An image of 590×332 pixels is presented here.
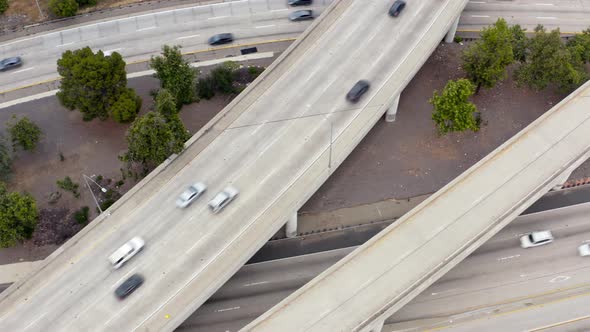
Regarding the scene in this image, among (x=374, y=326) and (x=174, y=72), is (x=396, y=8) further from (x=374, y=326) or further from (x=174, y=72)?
(x=374, y=326)

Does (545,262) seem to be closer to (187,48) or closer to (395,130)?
(395,130)

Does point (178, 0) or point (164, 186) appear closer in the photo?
point (164, 186)

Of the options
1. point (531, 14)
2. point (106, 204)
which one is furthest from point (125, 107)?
point (531, 14)

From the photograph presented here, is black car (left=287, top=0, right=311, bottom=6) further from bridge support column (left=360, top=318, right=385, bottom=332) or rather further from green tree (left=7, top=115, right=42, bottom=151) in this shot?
bridge support column (left=360, top=318, right=385, bottom=332)

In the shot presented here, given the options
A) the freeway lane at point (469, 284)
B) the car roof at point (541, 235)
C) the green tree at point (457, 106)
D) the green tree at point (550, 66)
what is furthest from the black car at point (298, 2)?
the car roof at point (541, 235)

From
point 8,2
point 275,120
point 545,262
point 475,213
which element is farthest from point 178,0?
point 545,262
